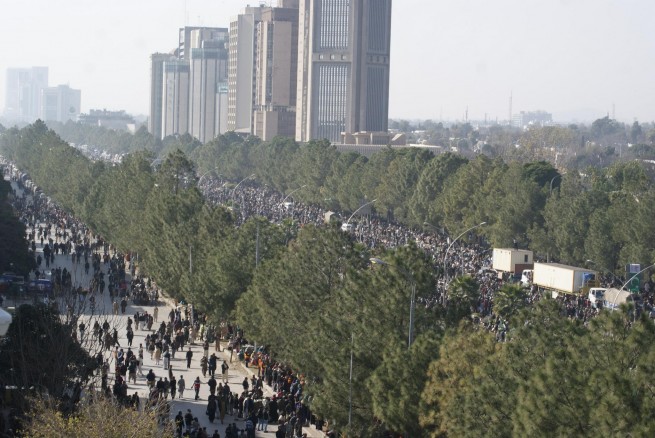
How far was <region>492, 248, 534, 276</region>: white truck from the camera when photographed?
76625 millimetres

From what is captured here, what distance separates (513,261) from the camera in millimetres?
76688

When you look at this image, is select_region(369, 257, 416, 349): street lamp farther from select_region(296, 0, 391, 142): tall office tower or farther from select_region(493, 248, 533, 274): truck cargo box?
select_region(296, 0, 391, 142): tall office tower

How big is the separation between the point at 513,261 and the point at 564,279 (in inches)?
279

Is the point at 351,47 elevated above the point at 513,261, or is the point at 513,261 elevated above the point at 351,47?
the point at 351,47

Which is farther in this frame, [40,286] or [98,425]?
[40,286]

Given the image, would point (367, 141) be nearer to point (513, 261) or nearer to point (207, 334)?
point (513, 261)

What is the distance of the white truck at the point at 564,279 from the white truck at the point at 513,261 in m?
4.69

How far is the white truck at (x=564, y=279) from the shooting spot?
6919 centimetres

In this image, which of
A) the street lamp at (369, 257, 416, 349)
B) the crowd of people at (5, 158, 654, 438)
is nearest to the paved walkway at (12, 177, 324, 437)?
the crowd of people at (5, 158, 654, 438)

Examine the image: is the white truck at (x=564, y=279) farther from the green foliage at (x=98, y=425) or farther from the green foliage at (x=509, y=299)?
the green foliage at (x=98, y=425)

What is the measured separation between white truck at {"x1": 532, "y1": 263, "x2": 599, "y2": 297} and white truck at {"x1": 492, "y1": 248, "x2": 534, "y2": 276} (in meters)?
4.69

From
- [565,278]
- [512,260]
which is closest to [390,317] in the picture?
[565,278]

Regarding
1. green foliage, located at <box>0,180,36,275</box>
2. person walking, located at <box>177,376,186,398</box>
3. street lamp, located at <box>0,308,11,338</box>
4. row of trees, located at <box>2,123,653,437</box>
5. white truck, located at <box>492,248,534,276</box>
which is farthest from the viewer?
white truck, located at <box>492,248,534,276</box>

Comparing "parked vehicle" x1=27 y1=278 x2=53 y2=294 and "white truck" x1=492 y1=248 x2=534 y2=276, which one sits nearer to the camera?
"parked vehicle" x1=27 y1=278 x2=53 y2=294
